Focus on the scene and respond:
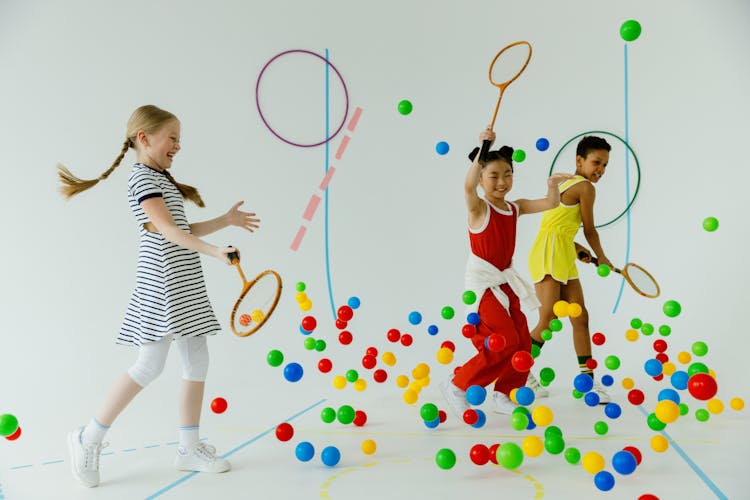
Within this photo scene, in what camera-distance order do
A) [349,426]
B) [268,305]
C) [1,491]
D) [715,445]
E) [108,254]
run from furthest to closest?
[108,254], [349,426], [715,445], [268,305], [1,491]

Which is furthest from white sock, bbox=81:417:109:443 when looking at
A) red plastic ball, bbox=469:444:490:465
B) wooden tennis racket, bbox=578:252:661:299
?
wooden tennis racket, bbox=578:252:661:299

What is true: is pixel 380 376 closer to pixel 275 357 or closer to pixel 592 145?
pixel 275 357

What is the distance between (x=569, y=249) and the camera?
3754mm

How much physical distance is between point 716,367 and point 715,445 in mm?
1519

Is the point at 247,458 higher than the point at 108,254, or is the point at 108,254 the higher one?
the point at 108,254

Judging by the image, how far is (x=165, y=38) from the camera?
16.0 ft

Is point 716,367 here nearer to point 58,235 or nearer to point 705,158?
point 705,158

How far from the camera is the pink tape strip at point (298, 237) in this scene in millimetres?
4820

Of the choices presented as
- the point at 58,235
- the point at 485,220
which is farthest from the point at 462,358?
the point at 58,235

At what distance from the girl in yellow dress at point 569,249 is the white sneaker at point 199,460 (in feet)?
5.86

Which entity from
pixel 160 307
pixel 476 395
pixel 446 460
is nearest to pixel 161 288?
pixel 160 307

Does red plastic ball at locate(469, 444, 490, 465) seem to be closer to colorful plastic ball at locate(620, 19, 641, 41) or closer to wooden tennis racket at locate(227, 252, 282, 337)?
wooden tennis racket at locate(227, 252, 282, 337)

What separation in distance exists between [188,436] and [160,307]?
0.46m

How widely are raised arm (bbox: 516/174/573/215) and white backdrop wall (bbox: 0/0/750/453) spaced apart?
1.23 m
